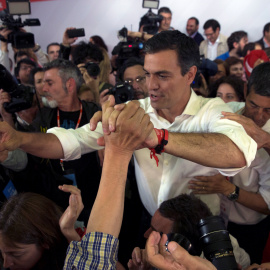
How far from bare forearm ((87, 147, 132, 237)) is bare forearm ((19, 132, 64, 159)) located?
458 mm

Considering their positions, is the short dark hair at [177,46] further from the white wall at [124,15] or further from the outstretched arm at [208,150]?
the white wall at [124,15]

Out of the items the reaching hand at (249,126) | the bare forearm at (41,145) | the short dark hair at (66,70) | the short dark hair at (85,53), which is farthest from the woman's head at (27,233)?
the short dark hair at (85,53)

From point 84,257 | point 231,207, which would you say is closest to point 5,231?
point 84,257

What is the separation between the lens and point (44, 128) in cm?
205

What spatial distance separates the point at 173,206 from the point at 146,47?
0.71 metres

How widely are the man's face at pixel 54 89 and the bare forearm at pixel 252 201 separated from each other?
4.48 ft

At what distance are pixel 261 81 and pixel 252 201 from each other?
599mm

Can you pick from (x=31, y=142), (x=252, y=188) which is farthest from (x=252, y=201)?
(x=31, y=142)

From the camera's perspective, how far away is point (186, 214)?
47.2 inches

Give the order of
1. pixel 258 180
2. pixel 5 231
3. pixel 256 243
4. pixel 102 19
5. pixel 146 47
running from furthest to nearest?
pixel 102 19 < pixel 256 243 < pixel 258 180 < pixel 146 47 < pixel 5 231

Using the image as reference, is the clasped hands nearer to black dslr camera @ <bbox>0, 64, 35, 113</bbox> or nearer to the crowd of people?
the crowd of people

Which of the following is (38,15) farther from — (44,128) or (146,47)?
(146,47)

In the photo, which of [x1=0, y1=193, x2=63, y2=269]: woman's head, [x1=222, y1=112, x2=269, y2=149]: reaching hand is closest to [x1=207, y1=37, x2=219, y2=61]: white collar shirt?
[x1=222, y1=112, x2=269, y2=149]: reaching hand

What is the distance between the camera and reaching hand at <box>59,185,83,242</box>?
1.10 meters
